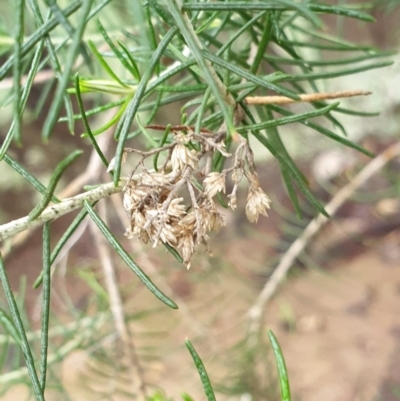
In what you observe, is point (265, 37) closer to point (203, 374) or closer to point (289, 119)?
point (289, 119)

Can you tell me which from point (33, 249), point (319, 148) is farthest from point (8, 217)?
point (319, 148)

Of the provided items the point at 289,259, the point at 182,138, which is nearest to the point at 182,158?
the point at 182,138

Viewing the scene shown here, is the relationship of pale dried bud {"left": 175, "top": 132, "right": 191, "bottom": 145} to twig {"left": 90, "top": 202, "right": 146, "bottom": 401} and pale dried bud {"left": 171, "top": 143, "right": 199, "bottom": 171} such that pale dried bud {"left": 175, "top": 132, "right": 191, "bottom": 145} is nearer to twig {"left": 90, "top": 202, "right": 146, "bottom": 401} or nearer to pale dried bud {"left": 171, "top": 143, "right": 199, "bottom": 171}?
pale dried bud {"left": 171, "top": 143, "right": 199, "bottom": 171}

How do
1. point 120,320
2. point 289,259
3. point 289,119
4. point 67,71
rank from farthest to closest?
1. point 289,259
2. point 120,320
3. point 289,119
4. point 67,71

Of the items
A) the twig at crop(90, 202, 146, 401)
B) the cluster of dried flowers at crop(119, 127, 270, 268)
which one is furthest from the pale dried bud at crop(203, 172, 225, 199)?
the twig at crop(90, 202, 146, 401)

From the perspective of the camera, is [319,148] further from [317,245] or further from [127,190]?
[127,190]
